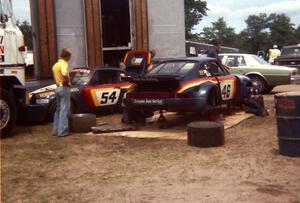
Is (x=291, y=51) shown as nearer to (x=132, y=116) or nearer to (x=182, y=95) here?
(x=132, y=116)

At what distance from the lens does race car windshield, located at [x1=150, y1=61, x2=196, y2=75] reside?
35.0 feet

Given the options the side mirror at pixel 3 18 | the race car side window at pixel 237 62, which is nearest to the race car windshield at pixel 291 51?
the race car side window at pixel 237 62

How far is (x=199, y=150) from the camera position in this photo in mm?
8289

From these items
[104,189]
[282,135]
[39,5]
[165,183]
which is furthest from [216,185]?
[39,5]

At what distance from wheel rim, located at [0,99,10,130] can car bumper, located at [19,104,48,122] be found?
5.42 ft

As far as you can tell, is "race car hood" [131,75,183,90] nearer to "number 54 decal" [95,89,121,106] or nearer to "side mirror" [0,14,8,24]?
"number 54 decal" [95,89,121,106]

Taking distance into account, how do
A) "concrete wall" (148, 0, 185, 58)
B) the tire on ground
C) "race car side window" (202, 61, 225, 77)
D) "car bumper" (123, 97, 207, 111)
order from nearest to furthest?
1. "car bumper" (123, 97, 207, 111)
2. the tire on ground
3. "race car side window" (202, 61, 225, 77)
4. "concrete wall" (148, 0, 185, 58)

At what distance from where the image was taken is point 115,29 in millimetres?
20500

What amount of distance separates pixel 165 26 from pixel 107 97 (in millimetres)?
7260

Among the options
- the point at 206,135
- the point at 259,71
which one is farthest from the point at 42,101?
the point at 259,71

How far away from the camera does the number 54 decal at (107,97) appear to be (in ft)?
40.9

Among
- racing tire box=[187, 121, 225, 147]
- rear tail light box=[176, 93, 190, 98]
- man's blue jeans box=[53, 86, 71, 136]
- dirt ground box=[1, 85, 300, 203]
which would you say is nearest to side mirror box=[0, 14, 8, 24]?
man's blue jeans box=[53, 86, 71, 136]

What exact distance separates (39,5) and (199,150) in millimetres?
10567

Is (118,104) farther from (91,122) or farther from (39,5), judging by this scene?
(39,5)
